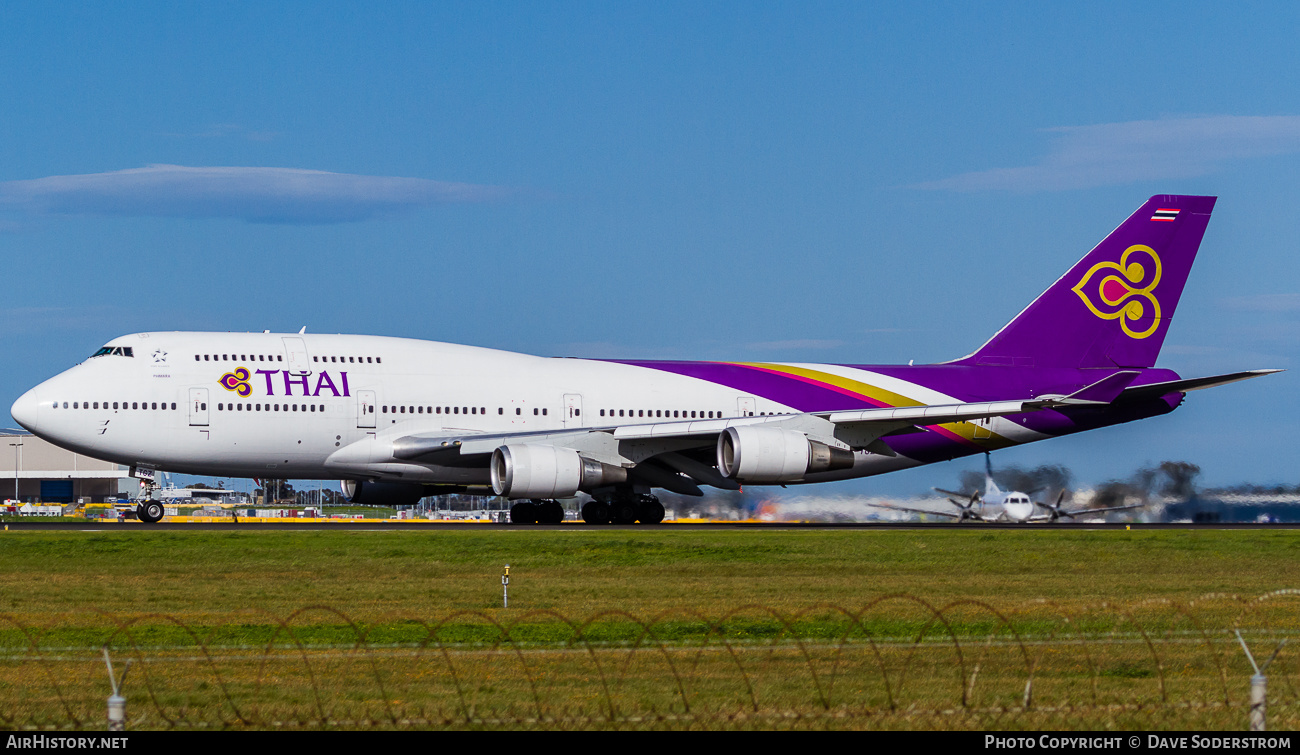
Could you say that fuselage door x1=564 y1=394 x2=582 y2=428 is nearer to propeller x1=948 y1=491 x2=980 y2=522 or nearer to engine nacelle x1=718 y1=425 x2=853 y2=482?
engine nacelle x1=718 y1=425 x2=853 y2=482

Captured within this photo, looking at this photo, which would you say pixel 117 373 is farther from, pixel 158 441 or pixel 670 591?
pixel 670 591

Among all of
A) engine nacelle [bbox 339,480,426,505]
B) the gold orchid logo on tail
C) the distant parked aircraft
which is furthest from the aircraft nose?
the gold orchid logo on tail

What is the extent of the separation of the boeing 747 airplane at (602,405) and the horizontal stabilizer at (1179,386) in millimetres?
70

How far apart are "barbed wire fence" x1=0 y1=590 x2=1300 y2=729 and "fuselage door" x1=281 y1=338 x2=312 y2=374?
19.5m

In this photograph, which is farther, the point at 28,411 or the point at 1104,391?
the point at 1104,391

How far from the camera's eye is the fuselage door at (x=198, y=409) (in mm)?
38344

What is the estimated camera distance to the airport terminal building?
Answer: 3920 inches

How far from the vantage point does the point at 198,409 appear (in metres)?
38.4

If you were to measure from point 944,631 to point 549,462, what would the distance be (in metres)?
20.2

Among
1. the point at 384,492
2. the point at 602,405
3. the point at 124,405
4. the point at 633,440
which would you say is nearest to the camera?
the point at 124,405

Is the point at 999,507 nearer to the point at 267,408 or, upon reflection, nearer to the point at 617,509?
the point at 617,509

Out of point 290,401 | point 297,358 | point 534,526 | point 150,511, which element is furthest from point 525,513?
point 150,511

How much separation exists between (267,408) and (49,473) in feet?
227

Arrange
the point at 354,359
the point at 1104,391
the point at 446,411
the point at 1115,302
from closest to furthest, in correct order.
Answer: the point at 354,359
the point at 446,411
the point at 1104,391
the point at 1115,302
